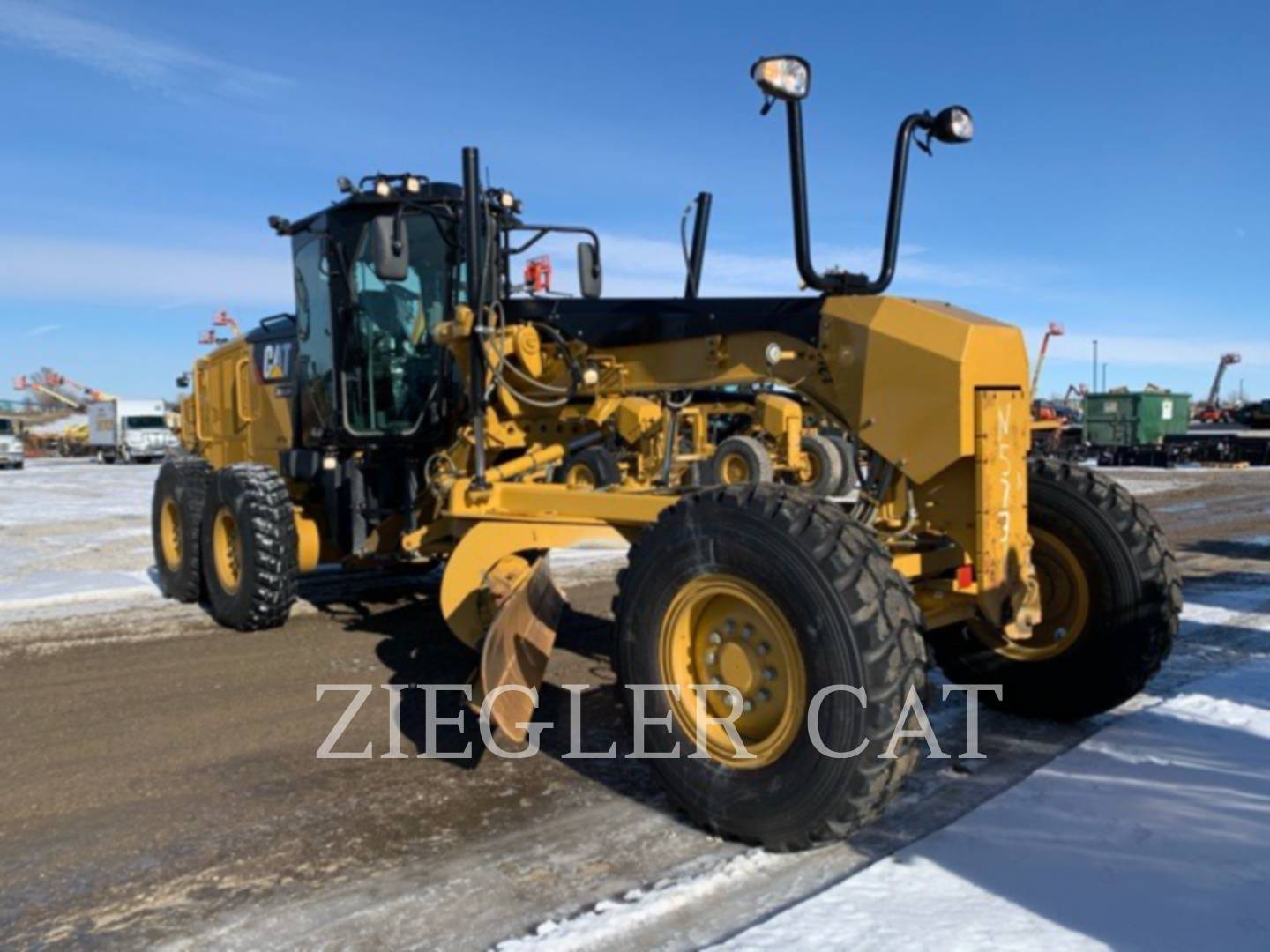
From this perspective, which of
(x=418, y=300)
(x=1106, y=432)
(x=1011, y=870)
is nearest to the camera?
(x=1011, y=870)

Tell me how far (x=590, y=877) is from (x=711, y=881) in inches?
16.2

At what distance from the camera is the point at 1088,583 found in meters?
4.78

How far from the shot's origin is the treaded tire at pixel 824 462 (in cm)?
559

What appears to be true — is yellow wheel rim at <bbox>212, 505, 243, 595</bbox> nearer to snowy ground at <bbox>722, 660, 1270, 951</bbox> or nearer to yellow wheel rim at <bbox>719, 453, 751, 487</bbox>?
yellow wheel rim at <bbox>719, 453, 751, 487</bbox>

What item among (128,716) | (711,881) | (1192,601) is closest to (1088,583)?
(711,881)

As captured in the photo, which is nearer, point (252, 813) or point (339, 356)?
point (252, 813)

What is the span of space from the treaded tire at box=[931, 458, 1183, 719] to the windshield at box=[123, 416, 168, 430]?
145 feet

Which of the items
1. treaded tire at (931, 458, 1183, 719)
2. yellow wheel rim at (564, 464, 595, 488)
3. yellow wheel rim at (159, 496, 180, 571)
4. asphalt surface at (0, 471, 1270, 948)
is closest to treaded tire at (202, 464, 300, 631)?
asphalt surface at (0, 471, 1270, 948)

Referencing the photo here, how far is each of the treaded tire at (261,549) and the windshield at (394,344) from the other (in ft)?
2.98

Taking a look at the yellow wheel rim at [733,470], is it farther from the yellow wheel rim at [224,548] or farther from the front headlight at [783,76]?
the yellow wheel rim at [224,548]

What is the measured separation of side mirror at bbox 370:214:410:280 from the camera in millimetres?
5488

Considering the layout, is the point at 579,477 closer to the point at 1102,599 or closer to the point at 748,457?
the point at 748,457

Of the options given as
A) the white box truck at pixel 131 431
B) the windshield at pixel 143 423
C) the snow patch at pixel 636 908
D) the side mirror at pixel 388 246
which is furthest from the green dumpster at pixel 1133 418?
the windshield at pixel 143 423

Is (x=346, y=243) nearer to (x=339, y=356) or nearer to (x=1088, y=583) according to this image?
(x=339, y=356)
